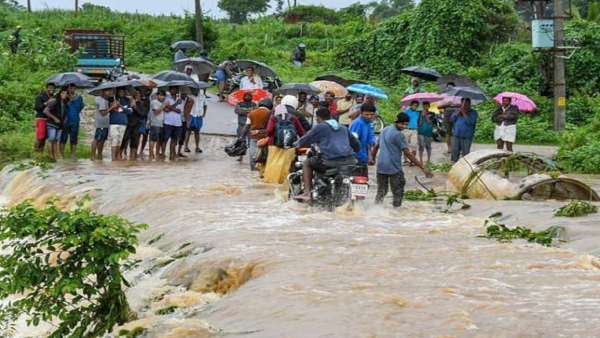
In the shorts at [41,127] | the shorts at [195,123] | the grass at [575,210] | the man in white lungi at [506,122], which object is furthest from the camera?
the shorts at [195,123]

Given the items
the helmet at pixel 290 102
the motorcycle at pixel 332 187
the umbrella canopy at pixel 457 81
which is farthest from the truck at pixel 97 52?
the motorcycle at pixel 332 187

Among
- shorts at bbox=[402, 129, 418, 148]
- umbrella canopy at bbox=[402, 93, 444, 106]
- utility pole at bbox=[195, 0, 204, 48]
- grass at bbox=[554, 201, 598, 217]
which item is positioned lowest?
grass at bbox=[554, 201, 598, 217]

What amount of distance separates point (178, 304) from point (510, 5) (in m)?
31.1

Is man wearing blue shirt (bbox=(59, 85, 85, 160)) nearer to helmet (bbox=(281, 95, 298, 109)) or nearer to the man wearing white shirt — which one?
the man wearing white shirt

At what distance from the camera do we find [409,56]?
3881 cm

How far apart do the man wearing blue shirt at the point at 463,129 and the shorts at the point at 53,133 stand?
8013 mm

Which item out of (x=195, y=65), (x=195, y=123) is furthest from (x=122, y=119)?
(x=195, y=65)

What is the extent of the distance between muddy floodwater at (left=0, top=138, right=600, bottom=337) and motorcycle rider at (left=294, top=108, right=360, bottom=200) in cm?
71

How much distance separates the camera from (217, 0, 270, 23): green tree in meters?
84.6

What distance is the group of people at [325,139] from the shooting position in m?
14.2

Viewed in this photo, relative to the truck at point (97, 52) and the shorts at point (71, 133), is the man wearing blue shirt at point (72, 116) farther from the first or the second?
the truck at point (97, 52)

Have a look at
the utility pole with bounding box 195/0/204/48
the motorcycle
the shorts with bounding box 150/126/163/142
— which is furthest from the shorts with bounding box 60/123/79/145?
the utility pole with bounding box 195/0/204/48

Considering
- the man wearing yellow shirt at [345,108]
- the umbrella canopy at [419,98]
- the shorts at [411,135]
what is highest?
the umbrella canopy at [419,98]

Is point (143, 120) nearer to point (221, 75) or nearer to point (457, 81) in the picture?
point (457, 81)
